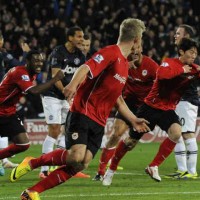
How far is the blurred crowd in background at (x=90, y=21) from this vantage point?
72.9 feet

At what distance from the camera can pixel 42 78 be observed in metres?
20.6

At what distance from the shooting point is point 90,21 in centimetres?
2414

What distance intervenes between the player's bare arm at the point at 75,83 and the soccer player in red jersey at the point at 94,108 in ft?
0.89

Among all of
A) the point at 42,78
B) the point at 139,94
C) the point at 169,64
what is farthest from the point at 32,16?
the point at 169,64

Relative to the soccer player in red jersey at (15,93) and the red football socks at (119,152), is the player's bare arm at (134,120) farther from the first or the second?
the red football socks at (119,152)

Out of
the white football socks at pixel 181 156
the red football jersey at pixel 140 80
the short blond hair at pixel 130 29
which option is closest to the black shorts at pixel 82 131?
the short blond hair at pixel 130 29

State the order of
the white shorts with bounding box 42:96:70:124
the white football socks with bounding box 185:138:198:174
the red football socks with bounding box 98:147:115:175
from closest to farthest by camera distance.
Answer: the red football socks with bounding box 98:147:115:175 < the white football socks with bounding box 185:138:198:174 < the white shorts with bounding box 42:96:70:124

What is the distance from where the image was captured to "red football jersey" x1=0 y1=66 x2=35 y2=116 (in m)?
10.5

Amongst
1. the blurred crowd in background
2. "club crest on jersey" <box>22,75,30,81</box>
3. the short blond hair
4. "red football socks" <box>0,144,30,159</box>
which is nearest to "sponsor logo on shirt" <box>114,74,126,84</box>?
the short blond hair

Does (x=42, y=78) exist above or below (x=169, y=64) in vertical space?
below

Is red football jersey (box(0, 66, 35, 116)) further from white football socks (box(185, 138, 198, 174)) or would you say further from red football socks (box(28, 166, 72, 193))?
white football socks (box(185, 138, 198, 174))

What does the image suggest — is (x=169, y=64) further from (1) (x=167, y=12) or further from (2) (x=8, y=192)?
(1) (x=167, y=12)

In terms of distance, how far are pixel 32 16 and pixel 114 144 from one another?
1296 cm

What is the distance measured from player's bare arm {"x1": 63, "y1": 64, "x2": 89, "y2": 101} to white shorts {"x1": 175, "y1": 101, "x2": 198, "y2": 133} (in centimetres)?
411
